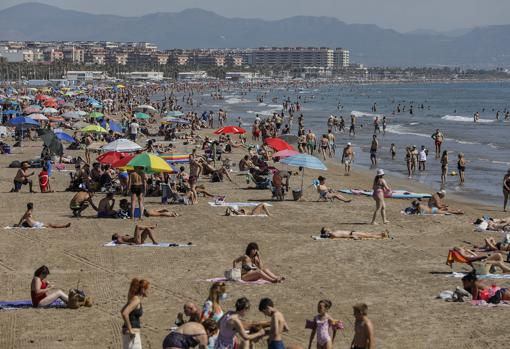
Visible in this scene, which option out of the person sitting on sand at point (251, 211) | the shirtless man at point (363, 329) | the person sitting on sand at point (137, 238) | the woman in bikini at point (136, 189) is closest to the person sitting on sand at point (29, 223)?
the woman in bikini at point (136, 189)

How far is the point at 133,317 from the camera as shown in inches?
315

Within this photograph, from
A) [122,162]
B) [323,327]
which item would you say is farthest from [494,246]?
[122,162]

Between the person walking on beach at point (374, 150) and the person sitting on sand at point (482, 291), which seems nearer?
the person sitting on sand at point (482, 291)

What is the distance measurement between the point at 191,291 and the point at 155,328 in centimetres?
168

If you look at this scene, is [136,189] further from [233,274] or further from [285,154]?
[233,274]

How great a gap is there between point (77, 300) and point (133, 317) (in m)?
2.28

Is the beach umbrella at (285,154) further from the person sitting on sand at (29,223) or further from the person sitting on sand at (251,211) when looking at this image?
the person sitting on sand at (29,223)

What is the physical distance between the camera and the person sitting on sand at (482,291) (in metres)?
10.5

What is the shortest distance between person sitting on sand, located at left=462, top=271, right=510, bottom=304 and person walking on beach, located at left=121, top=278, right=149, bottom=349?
4.65 metres

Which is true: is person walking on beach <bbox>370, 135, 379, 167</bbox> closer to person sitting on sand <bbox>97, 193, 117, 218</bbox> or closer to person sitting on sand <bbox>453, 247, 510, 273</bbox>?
person sitting on sand <bbox>97, 193, 117, 218</bbox>

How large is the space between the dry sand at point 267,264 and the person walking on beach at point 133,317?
78 cm

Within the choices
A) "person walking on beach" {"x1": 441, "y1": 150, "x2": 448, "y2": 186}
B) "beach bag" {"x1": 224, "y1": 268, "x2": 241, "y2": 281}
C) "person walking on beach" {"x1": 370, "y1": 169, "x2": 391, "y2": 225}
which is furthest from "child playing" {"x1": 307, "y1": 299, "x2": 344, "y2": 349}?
"person walking on beach" {"x1": 441, "y1": 150, "x2": 448, "y2": 186}

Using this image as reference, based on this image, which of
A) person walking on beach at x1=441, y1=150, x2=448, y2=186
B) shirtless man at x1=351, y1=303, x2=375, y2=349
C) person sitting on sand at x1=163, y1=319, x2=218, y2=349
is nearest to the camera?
person sitting on sand at x1=163, y1=319, x2=218, y2=349

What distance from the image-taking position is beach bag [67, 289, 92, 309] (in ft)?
32.9
